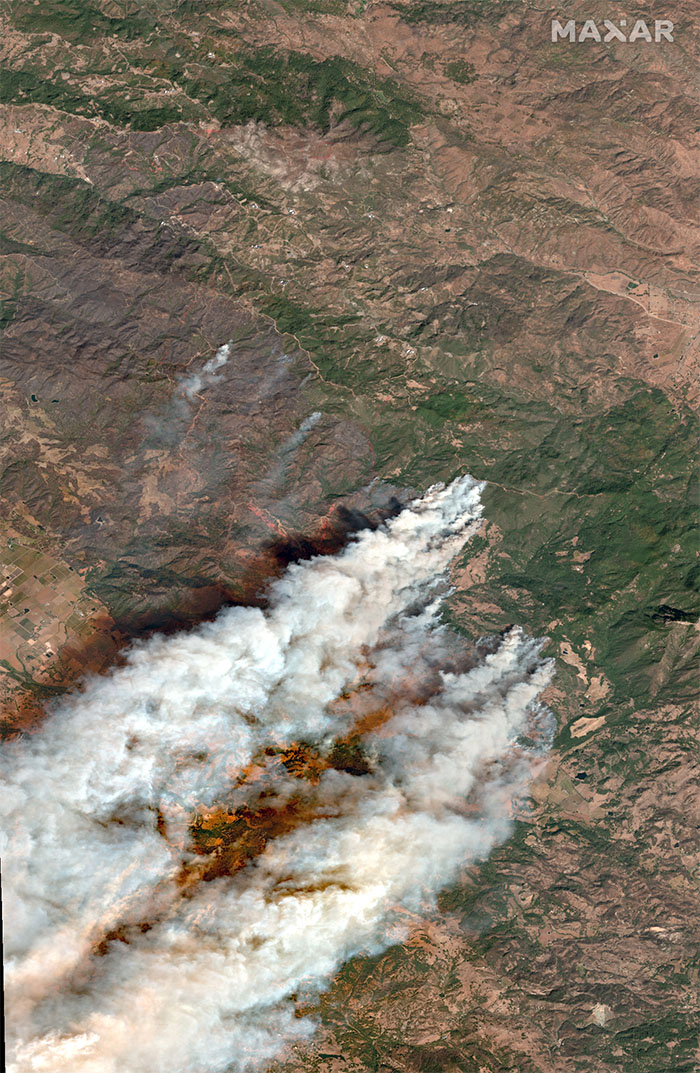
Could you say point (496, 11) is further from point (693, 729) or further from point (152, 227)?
point (693, 729)

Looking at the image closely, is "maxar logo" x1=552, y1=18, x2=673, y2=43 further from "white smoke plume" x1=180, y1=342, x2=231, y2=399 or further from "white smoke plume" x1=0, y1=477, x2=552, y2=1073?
"white smoke plume" x1=0, y1=477, x2=552, y2=1073

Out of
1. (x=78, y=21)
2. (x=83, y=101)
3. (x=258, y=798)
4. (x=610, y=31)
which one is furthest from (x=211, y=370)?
(x=610, y=31)

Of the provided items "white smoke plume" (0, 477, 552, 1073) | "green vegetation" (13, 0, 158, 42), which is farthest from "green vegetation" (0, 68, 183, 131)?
"white smoke plume" (0, 477, 552, 1073)

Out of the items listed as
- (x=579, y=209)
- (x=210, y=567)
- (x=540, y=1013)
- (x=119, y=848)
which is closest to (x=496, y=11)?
(x=579, y=209)

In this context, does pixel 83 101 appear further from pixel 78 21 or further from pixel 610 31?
pixel 610 31

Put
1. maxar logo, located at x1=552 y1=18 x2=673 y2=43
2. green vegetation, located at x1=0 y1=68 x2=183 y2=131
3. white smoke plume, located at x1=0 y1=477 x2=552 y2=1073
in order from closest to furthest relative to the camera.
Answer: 1. white smoke plume, located at x1=0 y1=477 x2=552 y2=1073
2. green vegetation, located at x1=0 y1=68 x2=183 y2=131
3. maxar logo, located at x1=552 y1=18 x2=673 y2=43
